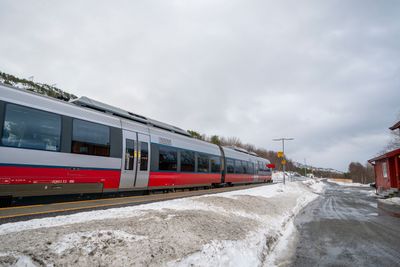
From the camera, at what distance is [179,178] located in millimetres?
13461

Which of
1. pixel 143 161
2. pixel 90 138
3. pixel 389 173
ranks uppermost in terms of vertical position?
pixel 90 138

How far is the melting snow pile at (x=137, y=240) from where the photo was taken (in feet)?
11.6

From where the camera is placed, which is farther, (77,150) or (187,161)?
(187,161)

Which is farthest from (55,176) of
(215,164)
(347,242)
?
(215,164)

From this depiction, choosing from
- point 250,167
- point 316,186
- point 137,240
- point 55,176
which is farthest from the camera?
point 316,186

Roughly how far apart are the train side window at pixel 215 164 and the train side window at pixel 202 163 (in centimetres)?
89

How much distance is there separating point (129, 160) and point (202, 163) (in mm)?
7002

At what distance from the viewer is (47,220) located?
494 cm

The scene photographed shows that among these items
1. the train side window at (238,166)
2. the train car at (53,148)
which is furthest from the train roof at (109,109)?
the train side window at (238,166)

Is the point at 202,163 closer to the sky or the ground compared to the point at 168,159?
closer to the ground

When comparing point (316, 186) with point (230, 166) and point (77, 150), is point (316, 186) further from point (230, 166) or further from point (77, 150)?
point (77, 150)

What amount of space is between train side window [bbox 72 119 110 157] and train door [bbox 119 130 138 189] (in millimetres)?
847

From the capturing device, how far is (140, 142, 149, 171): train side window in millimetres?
10594

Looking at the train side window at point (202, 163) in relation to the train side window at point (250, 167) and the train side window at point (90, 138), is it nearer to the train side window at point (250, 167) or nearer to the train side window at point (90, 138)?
the train side window at point (90, 138)
